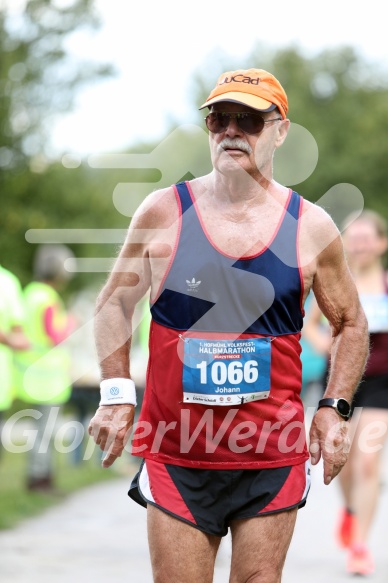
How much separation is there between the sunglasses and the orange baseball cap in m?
0.06

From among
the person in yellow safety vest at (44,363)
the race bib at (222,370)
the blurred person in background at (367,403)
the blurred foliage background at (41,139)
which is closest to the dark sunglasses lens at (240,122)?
the race bib at (222,370)

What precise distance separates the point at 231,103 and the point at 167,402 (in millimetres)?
1089

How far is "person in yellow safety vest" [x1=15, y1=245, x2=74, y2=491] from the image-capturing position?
Answer: 34.1ft

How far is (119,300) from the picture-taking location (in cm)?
451

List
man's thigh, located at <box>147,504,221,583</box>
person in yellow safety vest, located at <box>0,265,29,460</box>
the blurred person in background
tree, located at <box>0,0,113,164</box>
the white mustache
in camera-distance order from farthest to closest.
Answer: tree, located at <box>0,0,113,164</box> → person in yellow safety vest, located at <box>0,265,29,460</box> → the blurred person in background → the white mustache → man's thigh, located at <box>147,504,221,583</box>

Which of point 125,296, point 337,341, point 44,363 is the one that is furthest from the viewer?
point 44,363

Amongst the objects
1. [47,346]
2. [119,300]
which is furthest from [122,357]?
[47,346]

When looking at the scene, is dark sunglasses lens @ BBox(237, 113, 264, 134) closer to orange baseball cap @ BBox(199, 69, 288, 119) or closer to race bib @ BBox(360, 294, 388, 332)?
orange baseball cap @ BBox(199, 69, 288, 119)

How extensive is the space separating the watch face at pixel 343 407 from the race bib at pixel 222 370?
0.38 m

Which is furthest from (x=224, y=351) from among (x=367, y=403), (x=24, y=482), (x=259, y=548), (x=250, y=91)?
(x=24, y=482)

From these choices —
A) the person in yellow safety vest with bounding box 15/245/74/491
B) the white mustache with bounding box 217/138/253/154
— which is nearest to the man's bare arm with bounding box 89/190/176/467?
the white mustache with bounding box 217/138/253/154

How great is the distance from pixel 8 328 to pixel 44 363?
1.40 meters

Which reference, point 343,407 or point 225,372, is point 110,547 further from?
point 225,372

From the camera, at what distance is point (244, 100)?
4309 millimetres
